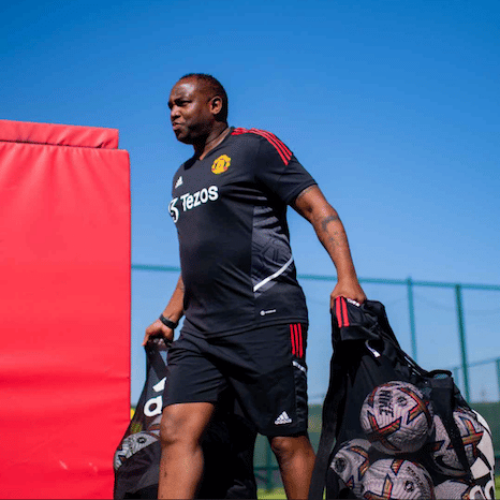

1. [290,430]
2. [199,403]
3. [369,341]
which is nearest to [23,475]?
[199,403]

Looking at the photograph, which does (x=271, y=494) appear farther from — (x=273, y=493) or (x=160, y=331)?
(x=160, y=331)

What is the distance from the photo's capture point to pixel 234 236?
8.03 feet

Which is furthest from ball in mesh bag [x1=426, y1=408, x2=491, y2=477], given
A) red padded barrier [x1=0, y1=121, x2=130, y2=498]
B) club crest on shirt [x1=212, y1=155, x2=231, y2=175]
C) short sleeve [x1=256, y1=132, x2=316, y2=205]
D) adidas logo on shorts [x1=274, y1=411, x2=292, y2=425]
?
red padded barrier [x1=0, y1=121, x2=130, y2=498]

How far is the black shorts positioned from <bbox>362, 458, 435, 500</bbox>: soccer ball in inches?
17.6

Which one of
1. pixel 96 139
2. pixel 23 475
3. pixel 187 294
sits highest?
pixel 96 139

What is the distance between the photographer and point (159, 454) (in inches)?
115

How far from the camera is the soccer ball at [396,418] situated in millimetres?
2477

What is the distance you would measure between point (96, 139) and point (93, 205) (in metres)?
0.41

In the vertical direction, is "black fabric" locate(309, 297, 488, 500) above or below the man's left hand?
below

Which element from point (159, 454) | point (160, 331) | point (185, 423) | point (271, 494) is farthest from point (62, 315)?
point (271, 494)

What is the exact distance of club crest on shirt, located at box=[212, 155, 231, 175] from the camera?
8.23 feet

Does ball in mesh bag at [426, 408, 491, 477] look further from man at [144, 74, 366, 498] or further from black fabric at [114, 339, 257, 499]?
black fabric at [114, 339, 257, 499]

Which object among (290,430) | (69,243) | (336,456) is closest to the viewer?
(290,430)

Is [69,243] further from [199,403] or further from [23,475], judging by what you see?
[199,403]
